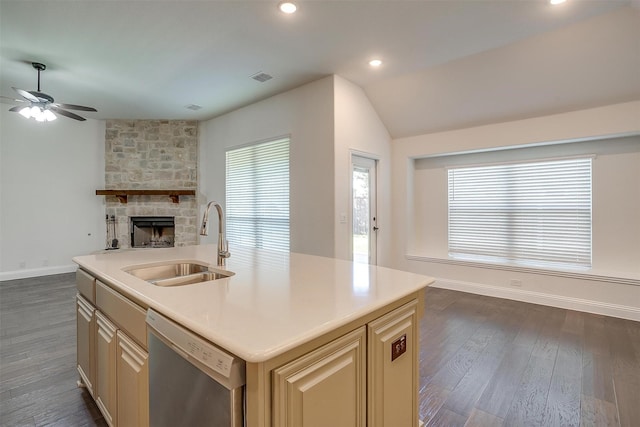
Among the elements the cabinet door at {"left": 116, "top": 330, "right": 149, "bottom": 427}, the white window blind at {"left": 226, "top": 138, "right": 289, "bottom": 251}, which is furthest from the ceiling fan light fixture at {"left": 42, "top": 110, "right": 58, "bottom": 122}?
the cabinet door at {"left": 116, "top": 330, "right": 149, "bottom": 427}

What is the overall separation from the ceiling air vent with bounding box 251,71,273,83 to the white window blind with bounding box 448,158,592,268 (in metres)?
3.11

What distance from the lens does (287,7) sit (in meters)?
2.63

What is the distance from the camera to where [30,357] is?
258 centimetres

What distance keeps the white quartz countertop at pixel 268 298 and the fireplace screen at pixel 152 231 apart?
4.62 m

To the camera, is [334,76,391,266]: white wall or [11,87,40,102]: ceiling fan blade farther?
[334,76,391,266]: white wall

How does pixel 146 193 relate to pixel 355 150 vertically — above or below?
below

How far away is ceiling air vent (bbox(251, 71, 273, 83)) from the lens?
3.97 m

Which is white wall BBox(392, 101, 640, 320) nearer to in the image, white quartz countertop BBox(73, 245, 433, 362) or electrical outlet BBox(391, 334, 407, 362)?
white quartz countertop BBox(73, 245, 433, 362)

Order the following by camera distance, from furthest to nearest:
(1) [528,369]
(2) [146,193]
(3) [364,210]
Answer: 1. (2) [146,193]
2. (3) [364,210]
3. (1) [528,369]

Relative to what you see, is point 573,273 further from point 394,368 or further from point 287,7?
point 287,7

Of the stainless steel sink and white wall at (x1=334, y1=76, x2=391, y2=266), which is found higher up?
white wall at (x1=334, y1=76, x2=391, y2=266)

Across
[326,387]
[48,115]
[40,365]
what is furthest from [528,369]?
[48,115]

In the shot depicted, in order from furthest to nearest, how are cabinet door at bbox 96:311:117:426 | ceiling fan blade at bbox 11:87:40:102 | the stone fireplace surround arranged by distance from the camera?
the stone fireplace surround → ceiling fan blade at bbox 11:87:40:102 → cabinet door at bbox 96:311:117:426

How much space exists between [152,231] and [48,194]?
1.80m
